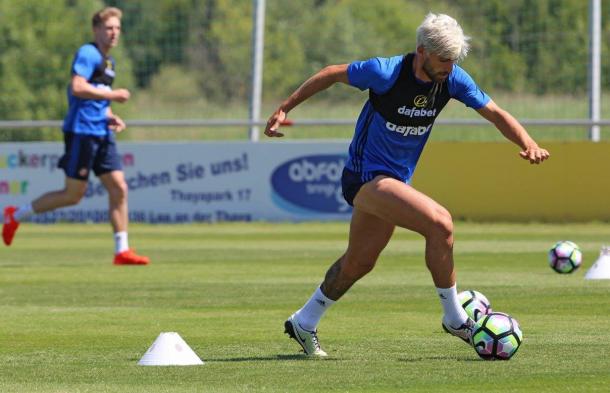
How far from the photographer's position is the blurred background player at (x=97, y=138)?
603 inches

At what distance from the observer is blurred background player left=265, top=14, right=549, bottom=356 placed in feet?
27.0

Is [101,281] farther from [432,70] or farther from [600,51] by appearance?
[600,51]

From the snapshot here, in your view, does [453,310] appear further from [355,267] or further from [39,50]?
[39,50]

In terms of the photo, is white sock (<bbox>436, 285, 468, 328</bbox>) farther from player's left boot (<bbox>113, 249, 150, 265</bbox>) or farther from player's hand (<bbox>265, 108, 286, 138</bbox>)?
player's left boot (<bbox>113, 249, 150, 265</bbox>)

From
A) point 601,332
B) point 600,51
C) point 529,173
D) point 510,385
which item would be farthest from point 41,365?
point 600,51

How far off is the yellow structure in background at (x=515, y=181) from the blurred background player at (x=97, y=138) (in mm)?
7754

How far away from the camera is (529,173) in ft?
73.2

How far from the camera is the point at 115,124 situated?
15.8 m

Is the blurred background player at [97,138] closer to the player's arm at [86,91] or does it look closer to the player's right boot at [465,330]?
the player's arm at [86,91]

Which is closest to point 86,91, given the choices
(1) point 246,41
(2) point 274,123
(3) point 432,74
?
(2) point 274,123

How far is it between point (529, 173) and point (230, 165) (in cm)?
465

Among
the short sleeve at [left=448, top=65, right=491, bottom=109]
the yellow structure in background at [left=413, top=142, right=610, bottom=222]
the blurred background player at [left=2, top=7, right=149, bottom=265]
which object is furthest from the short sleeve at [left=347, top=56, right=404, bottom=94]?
the yellow structure in background at [left=413, top=142, right=610, bottom=222]

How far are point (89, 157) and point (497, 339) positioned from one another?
27.7 feet

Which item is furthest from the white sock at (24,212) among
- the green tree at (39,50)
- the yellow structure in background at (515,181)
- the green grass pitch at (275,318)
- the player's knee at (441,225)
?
the green tree at (39,50)
